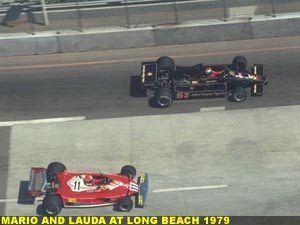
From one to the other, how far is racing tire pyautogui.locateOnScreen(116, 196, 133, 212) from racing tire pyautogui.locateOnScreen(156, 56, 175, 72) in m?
5.93

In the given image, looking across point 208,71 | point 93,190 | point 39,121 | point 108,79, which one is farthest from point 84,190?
point 108,79

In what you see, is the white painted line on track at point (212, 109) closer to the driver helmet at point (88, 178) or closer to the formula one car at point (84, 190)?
the formula one car at point (84, 190)

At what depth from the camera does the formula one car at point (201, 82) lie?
1952 cm

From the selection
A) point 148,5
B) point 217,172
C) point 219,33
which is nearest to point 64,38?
point 148,5

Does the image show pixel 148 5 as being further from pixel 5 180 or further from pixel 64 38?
pixel 5 180

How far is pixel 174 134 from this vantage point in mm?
18422

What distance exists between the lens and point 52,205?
1534 cm

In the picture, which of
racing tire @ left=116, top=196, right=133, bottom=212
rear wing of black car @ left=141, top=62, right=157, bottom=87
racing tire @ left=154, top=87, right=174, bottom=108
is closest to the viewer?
racing tire @ left=116, top=196, right=133, bottom=212

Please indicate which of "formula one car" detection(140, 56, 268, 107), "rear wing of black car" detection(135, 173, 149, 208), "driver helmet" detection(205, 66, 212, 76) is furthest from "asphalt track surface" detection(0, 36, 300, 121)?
"rear wing of black car" detection(135, 173, 149, 208)

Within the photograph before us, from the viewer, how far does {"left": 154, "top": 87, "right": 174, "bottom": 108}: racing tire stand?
19.3m

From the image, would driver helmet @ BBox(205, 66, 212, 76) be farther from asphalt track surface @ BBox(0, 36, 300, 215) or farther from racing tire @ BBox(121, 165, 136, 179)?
racing tire @ BBox(121, 165, 136, 179)

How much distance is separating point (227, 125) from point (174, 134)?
1582 mm

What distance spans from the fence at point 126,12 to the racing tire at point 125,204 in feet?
29.3

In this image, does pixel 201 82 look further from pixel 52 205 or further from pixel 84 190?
pixel 52 205
